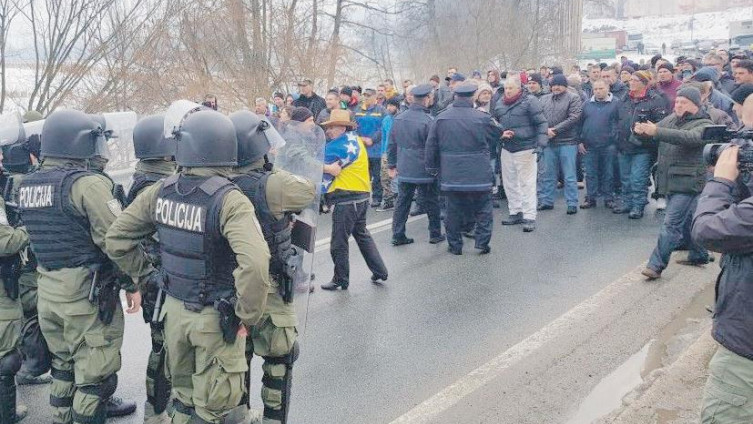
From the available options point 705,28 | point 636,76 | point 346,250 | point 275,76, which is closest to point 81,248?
point 346,250

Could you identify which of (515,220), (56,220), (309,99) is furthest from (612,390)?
(309,99)

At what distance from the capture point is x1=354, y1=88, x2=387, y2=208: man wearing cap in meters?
10.9

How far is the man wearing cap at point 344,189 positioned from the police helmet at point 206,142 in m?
2.88

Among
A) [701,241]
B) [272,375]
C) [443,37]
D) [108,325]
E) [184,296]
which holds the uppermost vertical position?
[443,37]

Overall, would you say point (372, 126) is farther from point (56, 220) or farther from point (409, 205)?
point (56, 220)

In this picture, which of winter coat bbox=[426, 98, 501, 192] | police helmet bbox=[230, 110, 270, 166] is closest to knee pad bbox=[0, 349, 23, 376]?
police helmet bbox=[230, 110, 270, 166]

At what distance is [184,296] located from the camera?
3.71 meters

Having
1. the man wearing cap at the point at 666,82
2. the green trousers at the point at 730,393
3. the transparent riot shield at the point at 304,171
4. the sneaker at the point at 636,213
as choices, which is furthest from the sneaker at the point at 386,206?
the green trousers at the point at 730,393

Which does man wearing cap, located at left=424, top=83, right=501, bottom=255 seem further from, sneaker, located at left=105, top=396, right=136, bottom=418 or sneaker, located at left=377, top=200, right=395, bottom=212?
sneaker, located at left=105, top=396, right=136, bottom=418

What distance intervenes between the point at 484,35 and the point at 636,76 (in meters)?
21.3

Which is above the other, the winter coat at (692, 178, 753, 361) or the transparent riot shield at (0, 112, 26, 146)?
the transparent riot shield at (0, 112, 26, 146)

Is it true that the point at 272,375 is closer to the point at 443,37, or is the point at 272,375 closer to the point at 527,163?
the point at 527,163

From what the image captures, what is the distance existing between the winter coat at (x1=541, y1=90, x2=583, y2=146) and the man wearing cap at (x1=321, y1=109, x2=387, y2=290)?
4140 millimetres

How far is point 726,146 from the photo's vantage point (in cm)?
331
